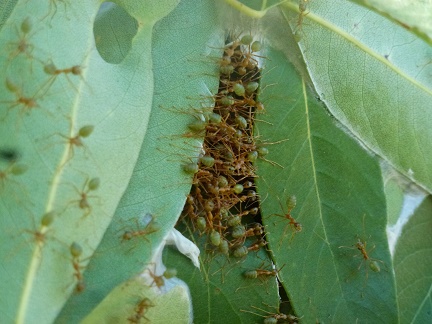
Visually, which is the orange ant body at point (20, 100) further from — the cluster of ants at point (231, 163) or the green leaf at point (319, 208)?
the green leaf at point (319, 208)

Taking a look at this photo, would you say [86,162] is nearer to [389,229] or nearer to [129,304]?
[129,304]

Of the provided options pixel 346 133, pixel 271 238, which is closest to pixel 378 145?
pixel 346 133

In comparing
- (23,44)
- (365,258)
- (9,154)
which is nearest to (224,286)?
(365,258)

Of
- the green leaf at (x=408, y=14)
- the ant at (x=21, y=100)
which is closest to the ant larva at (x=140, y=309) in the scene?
the ant at (x=21, y=100)

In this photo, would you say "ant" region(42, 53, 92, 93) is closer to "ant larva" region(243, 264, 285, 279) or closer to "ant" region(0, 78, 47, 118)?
"ant" region(0, 78, 47, 118)

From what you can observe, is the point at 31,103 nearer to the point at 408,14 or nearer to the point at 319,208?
the point at 319,208

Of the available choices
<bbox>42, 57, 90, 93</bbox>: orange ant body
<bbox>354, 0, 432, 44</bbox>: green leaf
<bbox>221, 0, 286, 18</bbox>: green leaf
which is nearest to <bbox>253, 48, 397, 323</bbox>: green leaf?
<bbox>221, 0, 286, 18</bbox>: green leaf

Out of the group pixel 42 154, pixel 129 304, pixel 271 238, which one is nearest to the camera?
pixel 42 154
